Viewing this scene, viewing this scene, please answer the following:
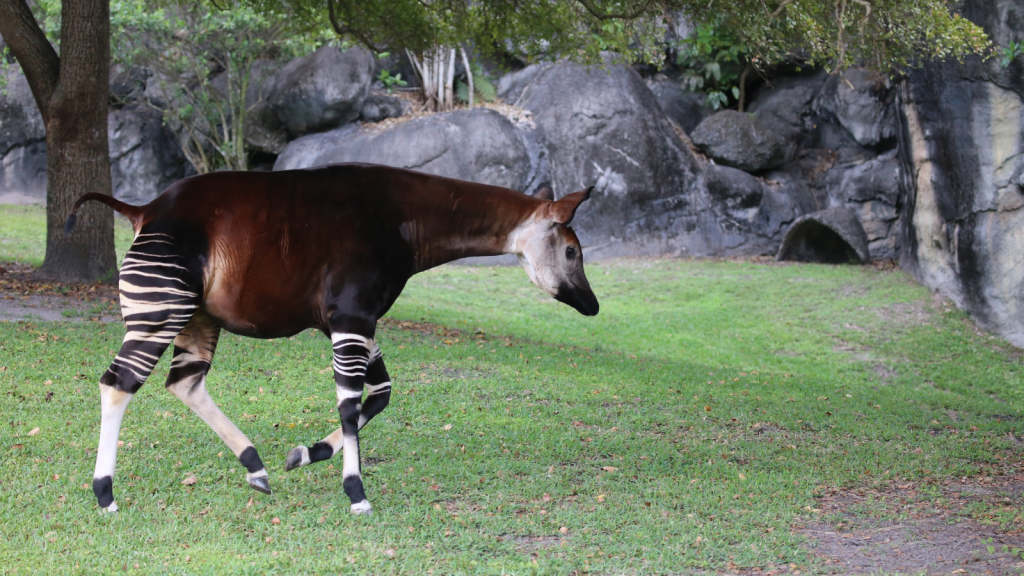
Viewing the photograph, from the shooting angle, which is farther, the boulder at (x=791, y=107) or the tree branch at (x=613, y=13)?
the boulder at (x=791, y=107)

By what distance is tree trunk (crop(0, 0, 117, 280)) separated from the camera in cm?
1099

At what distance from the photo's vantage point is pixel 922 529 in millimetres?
5000

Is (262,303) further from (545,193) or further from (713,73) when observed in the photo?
(713,73)

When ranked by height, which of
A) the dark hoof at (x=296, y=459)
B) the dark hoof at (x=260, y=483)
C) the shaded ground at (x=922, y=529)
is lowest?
the shaded ground at (x=922, y=529)

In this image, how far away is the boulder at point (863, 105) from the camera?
1925 cm

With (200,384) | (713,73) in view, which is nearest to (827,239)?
(713,73)

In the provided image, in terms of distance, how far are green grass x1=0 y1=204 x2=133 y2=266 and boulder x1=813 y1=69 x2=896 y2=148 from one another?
1641 centimetres

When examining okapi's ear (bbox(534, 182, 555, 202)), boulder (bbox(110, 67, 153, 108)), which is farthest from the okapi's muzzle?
A: boulder (bbox(110, 67, 153, 108))

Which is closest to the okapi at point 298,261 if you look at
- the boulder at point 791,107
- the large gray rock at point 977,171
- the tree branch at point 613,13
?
the tree branch at point 613,13

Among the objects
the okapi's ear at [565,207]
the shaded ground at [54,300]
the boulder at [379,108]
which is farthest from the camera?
the boulder at [379,108]

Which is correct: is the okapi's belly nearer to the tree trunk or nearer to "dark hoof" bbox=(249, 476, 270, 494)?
"dark hoof" bbox=(249, 476, 270, 494)

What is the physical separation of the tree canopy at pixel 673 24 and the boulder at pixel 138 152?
1144 centimetres

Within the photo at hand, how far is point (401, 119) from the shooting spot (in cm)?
2112

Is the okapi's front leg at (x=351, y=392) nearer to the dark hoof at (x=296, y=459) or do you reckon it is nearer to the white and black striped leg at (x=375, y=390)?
the white and black striped leg at (x=375, y=390)
